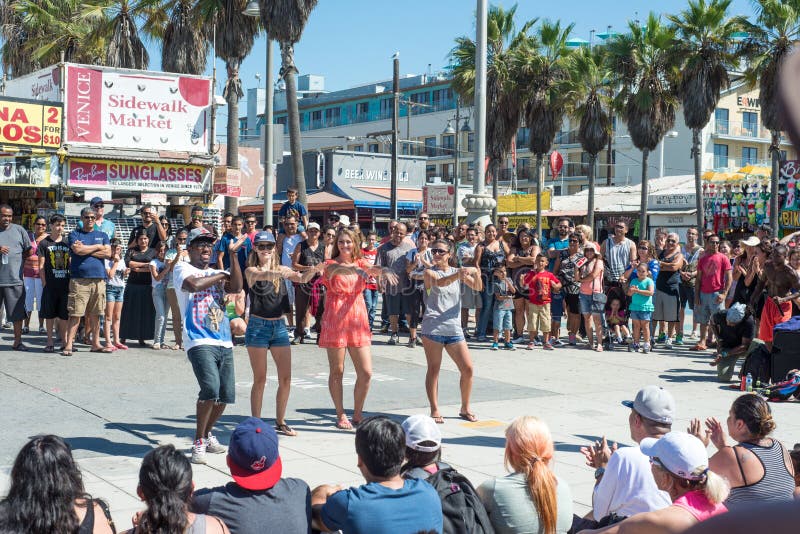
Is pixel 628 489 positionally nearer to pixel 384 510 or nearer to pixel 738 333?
pixel 384 510

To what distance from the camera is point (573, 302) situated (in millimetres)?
14445

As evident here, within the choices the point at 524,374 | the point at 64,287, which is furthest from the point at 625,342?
the point at 64,287

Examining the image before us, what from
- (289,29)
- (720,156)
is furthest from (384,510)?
(720,156)

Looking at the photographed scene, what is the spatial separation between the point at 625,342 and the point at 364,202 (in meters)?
36.8

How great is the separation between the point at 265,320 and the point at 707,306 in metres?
8.80

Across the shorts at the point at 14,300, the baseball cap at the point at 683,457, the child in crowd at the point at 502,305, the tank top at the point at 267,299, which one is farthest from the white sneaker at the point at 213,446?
the child in crowd at the point at 502,305

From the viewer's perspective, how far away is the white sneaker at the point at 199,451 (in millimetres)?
6969

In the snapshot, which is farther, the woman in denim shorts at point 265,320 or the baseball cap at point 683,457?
the woman in denim shorts at point 265,320

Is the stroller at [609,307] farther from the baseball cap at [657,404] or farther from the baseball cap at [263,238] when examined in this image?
the baseball cap at [657,404]

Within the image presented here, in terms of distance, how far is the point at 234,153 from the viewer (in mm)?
25219

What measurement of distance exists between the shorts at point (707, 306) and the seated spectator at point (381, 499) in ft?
36.3

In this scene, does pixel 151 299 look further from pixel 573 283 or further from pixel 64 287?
pixel 573 283

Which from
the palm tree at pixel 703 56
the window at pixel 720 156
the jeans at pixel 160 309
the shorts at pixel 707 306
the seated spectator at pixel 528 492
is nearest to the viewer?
the seated spectator at pixel 528 492

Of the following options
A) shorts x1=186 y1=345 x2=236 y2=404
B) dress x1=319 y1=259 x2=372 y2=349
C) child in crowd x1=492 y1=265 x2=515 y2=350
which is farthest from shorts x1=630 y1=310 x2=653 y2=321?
shorts x1=186 y1=345 x2=236 y2=404
